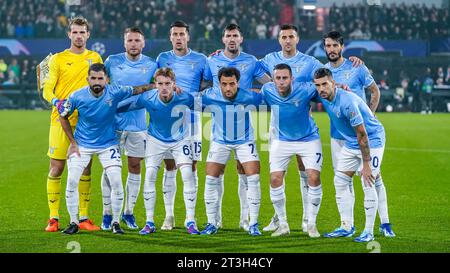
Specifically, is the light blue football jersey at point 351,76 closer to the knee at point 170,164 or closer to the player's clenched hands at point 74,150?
the knee at point 170,164

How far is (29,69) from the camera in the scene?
129ft

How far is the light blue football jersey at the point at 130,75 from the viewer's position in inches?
443

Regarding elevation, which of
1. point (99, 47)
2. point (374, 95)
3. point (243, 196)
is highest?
point (374, 95)

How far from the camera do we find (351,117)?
9.88 m

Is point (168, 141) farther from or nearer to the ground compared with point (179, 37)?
nearer to the ground

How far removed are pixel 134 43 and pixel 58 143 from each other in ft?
5.15

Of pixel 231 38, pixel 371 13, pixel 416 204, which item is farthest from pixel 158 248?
pixel 371 13

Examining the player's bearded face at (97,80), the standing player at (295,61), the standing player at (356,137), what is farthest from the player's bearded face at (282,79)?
the player's bearded face at (97,80)

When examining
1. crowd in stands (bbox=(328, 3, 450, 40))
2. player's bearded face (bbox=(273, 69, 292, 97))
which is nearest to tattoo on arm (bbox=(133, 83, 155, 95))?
player's bearded face (bbox=(273, 69, 292, 97))

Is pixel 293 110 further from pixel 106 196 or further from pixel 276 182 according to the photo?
pixel 106 196

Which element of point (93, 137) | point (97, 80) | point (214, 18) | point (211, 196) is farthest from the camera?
point (214, 18)

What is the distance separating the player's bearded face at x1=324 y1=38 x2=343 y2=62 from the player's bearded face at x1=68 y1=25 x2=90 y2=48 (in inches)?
118

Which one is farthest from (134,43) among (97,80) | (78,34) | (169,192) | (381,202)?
(381,202)

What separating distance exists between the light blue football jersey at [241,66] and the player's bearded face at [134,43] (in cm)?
90
